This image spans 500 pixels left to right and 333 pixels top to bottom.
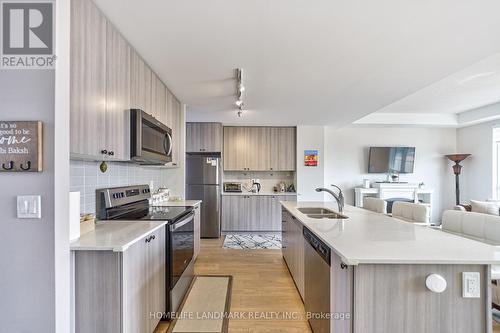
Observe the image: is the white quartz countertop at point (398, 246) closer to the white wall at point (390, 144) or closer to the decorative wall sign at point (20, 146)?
the decorative wall sign at point (20, 146)

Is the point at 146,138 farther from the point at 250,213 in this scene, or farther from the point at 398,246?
the point at 250,213

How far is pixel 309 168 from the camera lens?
5.86m

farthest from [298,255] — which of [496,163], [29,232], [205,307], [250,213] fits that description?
[496,163]

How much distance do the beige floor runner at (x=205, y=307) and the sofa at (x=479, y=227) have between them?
85.6 inches

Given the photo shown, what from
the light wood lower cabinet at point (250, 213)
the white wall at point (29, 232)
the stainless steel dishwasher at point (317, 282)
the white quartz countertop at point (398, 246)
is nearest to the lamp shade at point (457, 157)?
the light wood lower cabinet at point (250, 213)

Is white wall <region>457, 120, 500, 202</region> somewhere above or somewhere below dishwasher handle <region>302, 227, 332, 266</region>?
above

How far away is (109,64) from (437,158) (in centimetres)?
747

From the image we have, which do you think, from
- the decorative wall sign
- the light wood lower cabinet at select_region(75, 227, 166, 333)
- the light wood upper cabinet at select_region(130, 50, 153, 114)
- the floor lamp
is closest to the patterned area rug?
the light wood upper cabinet at select_region(130, 50, 153, 114)

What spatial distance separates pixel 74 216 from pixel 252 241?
12.7 ft

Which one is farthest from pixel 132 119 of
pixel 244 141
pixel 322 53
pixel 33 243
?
pixel 244 141

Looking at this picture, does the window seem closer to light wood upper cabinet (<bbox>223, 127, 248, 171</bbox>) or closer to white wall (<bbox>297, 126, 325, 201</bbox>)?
white wall (<bbox>297, 126, 325, 201</bbox>)

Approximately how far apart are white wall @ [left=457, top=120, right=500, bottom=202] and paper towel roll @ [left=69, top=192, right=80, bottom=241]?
753cm

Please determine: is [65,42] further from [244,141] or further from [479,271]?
[244,141]

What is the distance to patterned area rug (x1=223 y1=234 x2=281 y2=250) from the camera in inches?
182
